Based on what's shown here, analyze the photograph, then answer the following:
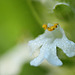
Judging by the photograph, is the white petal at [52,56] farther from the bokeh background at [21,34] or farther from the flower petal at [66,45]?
the bokeh background at [21,34]

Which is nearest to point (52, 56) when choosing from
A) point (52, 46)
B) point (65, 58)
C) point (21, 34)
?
point (52, 46)

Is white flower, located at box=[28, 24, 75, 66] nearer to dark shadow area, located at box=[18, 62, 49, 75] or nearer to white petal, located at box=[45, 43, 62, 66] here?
white petal, located at box=[45, 43, 62, 66]

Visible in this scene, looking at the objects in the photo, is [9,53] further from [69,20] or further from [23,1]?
[69,20]

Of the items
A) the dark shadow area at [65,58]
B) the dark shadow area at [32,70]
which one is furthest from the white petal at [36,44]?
the dark shadow area at [32,70]

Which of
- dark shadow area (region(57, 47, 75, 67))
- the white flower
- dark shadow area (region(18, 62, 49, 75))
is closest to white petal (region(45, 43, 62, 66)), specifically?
the white flower

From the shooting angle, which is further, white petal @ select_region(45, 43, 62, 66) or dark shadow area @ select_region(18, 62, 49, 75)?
dark shadow area @ select_region(18, 62, 49, 75)

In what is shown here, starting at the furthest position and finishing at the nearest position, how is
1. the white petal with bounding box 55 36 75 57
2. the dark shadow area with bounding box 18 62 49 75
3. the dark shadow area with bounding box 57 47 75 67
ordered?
the dark shadow area with bounding box 18 62 49 75, the dark shadow area with bounding box 57 47 75 67, the white petal with bounding box 55 36 75 57

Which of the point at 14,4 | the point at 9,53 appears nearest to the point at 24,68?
the point at 9,53

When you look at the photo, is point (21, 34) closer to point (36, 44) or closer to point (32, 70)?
point (32, 70)
